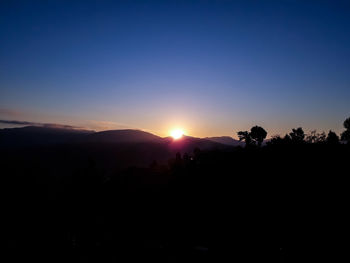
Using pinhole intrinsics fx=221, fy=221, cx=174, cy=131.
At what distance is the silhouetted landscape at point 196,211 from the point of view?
566 inches

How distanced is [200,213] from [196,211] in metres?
0.46

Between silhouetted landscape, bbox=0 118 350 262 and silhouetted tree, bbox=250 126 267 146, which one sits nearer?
silhouetted landscape, bbox=0 118 350 262

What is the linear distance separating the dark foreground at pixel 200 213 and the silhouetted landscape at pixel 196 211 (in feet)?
0.25

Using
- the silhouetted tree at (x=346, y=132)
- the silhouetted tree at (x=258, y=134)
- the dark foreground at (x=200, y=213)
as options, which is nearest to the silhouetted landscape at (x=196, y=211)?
the dark foreground at (x=200, y=213)

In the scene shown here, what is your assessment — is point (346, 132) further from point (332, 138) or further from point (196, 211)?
point (196, 211)

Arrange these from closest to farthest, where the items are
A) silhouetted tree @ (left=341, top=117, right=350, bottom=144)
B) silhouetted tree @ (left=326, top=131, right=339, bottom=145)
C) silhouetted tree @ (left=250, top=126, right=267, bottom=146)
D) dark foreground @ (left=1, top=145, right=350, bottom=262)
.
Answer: dark foreground @ (left=1, top=145, right=350, bottom=262) < silhouetted tree @ (left=326, top=131, right=339, bottom=145) < silhouetted tree @ (left=250, top=126, right=267, bottom=146) < silhouetted tree @ (left=341, top=117, right=350, bottom=144)

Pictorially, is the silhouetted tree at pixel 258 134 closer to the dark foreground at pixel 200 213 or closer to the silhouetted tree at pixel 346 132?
the silhouetted tree at pixel 346 132

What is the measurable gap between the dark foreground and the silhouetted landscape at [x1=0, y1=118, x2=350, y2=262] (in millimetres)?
75

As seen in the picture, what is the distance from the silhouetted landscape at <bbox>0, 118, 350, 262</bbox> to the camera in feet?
47.2

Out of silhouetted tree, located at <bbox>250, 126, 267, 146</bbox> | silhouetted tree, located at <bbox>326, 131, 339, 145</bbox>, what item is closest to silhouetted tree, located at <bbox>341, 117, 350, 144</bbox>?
silhouetted tree, located at <bbox>326, 131, 339, 145</bbox>

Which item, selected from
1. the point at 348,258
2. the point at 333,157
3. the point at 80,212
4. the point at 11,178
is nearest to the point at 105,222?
the point at 80,212

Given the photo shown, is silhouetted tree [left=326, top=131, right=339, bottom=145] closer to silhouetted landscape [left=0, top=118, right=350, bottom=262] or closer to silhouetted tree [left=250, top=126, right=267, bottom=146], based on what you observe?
silhouetted landscape [left=0, top=118, right=350, bottom=262]

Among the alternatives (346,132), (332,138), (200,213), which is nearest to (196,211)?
(200,213)

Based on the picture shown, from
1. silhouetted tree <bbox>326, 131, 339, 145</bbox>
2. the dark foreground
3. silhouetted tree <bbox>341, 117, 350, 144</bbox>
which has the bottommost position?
the dark foreground
